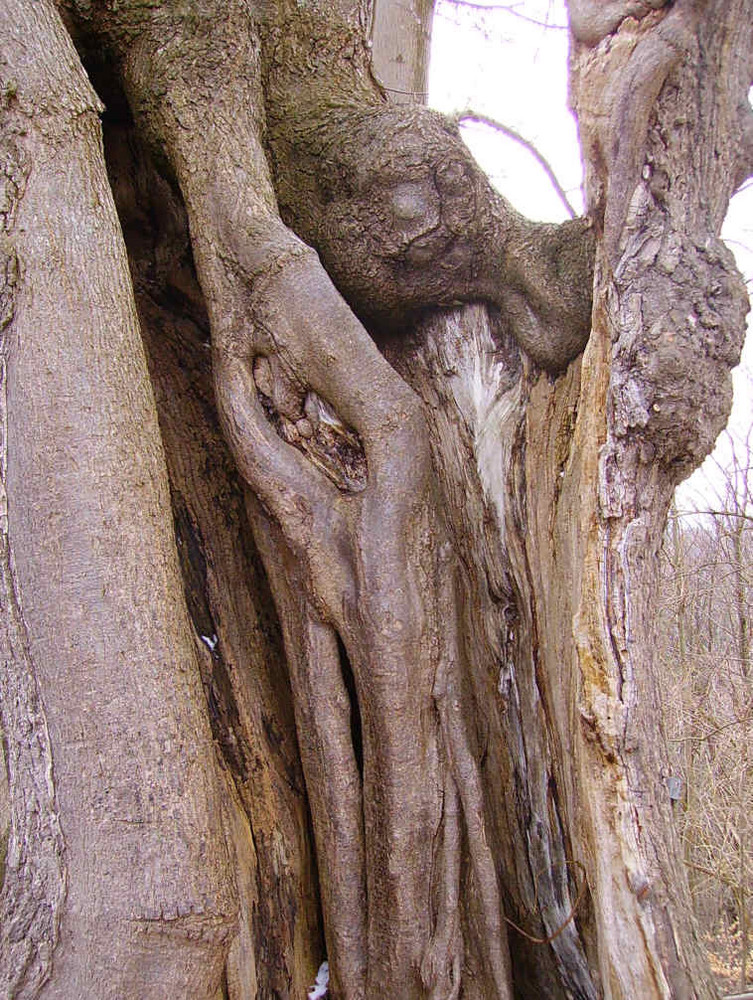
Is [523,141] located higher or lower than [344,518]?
Result: higher

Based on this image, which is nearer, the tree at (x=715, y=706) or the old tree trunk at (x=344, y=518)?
the old tree trunk at (x=344, y=518)

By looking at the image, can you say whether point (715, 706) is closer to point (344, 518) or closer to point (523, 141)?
point (523, 141)

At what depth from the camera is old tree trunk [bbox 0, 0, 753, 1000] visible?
1.77 metres

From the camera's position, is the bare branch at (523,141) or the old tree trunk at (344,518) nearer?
the old tree trunk at (344,518)

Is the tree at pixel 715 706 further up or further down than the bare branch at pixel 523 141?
further down

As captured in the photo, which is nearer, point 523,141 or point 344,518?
point 344,518

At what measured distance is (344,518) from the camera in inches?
80.9

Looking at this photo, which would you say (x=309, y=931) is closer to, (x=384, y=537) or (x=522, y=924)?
(x=522, y=924)

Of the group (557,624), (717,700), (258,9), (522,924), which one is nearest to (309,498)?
(557,624)

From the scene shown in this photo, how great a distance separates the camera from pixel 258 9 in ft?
8.74

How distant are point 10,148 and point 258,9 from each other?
3.41 feet

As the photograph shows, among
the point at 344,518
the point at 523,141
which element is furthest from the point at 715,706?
the point at 344,518

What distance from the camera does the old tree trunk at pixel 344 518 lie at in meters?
1.77

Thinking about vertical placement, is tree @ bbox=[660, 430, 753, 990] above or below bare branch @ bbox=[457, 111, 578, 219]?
below
